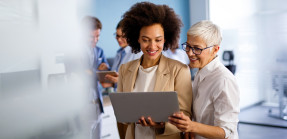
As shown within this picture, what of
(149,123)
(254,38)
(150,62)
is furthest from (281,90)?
(149,123)

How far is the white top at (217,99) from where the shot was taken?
1328mm

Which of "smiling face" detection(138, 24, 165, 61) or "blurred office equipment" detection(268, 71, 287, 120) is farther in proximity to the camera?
"blurred office equipment" detection(268, 71, 287, 120)

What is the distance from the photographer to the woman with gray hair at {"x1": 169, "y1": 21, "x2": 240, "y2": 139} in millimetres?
1328

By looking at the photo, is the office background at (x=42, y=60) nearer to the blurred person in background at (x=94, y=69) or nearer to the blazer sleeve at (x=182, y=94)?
the blurred person in background at (x=94, y=69)

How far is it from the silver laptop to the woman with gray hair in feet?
0.17

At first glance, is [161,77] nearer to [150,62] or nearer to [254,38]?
[150,62]

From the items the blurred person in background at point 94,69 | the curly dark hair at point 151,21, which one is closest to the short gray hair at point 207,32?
the curly dark hair at point 151,21

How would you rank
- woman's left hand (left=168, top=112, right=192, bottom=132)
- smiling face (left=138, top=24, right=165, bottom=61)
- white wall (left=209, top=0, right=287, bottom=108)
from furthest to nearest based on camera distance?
1. white wall (left=209, top=0, right=287, bottom=108)
2. smiling face (left=138, top=24, right=165, bottom=61)
3. woman's left hand (left=168, top=112, right=192, bottom=132)

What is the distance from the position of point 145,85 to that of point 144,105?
0.19 metres

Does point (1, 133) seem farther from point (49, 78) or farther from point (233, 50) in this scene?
point (233, 50)

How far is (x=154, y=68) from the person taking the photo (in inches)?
63.1

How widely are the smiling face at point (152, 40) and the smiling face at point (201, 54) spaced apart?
0.58 feet

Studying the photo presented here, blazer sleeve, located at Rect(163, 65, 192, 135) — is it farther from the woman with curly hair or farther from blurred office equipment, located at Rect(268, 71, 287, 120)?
blurred office equipment, located at Rect(268, 71, 287, 120)

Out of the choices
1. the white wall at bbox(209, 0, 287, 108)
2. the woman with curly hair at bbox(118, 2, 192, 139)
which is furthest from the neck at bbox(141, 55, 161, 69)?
the white wall at bbox(209, 0, 287, 108)
